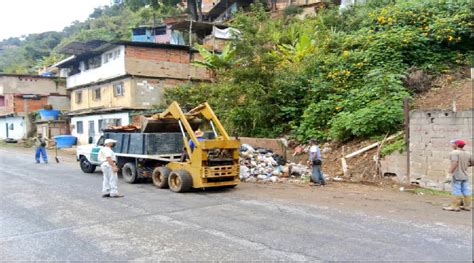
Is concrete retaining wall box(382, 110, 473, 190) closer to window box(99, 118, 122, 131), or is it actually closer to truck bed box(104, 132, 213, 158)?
truck bed box(104, 132, 213, 158)

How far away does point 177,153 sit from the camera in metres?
12.7

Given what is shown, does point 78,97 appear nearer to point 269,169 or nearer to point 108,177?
point 269,169

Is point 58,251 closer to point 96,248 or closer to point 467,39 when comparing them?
point 96,248

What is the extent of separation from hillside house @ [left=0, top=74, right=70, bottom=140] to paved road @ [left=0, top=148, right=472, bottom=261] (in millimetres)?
34214

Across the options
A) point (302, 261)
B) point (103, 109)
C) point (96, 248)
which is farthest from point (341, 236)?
point (103, 109)

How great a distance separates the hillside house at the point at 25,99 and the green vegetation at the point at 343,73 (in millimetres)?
29932

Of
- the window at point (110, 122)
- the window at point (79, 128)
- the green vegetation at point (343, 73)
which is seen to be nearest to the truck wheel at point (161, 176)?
the green vegetation at point (343, 73)

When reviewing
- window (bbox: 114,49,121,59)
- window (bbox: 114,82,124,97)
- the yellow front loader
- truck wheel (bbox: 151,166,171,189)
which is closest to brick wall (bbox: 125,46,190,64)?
window (bbox: 114,49,121,59)

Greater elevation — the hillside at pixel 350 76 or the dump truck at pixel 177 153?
the hillside at pixel 350 76

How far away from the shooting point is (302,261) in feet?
17.8

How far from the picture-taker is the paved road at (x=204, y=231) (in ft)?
19.1

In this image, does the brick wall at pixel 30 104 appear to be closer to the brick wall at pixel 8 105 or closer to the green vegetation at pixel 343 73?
the brick wall at pixel 8 105

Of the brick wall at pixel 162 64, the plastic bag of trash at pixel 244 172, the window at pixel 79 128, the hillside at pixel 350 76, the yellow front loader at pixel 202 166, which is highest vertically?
the brick wall at pixel 162 64

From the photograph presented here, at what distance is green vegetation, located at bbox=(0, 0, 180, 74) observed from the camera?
49.4 m
